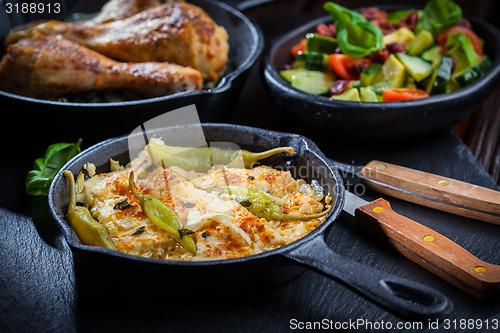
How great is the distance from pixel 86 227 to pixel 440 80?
1859mm

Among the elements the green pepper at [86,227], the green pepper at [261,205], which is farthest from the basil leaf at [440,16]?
the green pepper at [86,227]

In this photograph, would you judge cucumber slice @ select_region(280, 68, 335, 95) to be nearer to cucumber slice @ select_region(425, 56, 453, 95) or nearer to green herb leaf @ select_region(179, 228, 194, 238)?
cucumber slice @ select_region(425, 56, 453, 95)

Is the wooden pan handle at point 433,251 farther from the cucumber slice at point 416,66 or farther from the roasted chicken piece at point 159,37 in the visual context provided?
the roasted chicken piece at point 159,37

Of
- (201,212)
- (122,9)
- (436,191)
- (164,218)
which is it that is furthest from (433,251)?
(122,9)

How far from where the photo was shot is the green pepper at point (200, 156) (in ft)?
6.57

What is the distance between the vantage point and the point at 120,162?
2.04 meters

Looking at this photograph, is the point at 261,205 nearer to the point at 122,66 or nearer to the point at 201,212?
the point at 201,212

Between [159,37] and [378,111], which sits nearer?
[378,111]

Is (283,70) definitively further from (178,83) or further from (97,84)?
(97,84)

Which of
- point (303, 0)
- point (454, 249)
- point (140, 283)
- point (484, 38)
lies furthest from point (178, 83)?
point (303, 0)

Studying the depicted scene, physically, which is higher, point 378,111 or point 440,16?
point 440,16

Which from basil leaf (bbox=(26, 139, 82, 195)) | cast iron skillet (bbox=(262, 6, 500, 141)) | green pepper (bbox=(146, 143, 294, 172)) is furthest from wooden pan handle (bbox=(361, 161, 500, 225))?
basil leaf (bbox=(26, 139, 82, 195))

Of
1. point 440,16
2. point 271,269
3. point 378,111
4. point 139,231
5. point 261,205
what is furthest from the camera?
point 440,16

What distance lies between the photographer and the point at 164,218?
1.70 metres
